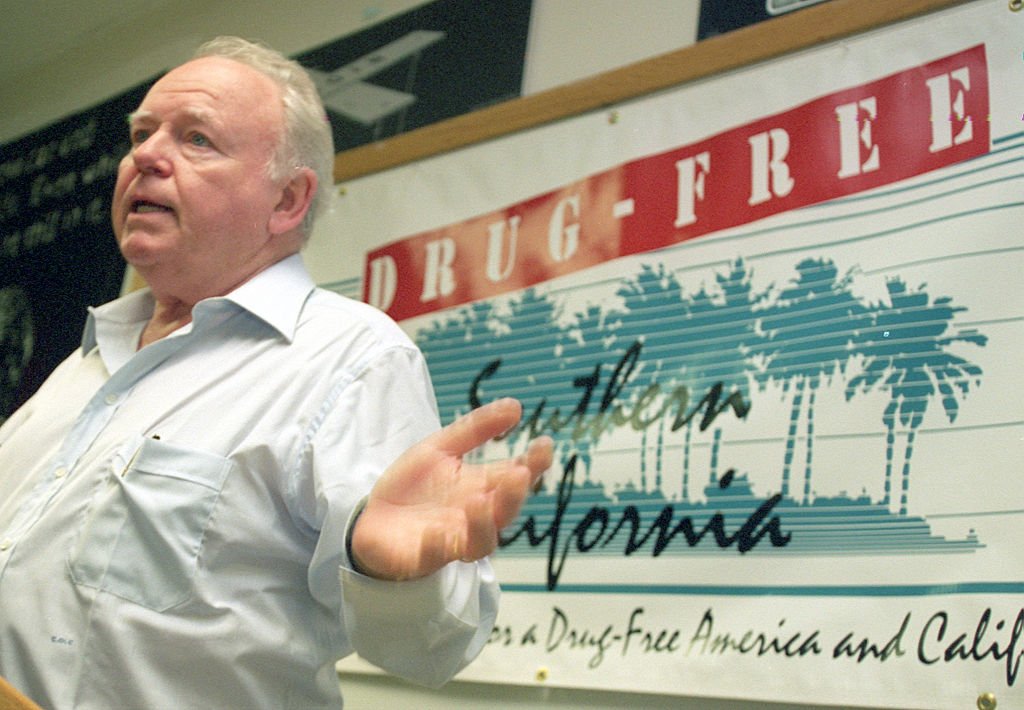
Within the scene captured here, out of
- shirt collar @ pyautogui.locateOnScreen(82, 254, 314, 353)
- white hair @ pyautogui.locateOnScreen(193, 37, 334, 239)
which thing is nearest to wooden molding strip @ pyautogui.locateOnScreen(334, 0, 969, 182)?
white hair @ pyautogui.locateOnScreen(193, 37, 334, 239)

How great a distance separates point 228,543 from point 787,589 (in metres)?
0.54

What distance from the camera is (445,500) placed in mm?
611

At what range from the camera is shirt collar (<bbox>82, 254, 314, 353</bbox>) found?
37.4 inches

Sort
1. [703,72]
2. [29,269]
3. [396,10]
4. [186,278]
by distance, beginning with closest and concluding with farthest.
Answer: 1. [186,278]
2. [703,72]
3. [396,10]
4. [29,269]

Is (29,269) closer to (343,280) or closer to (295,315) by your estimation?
(343,280)

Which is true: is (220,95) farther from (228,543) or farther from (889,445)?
(889,445)

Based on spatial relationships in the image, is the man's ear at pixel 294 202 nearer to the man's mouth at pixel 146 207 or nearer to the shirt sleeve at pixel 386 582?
the man's mouth at pixel 146 207

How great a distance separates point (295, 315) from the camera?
37.9 inches

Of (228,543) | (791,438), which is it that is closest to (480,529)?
(228,543)

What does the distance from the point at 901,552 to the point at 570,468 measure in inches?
15.7

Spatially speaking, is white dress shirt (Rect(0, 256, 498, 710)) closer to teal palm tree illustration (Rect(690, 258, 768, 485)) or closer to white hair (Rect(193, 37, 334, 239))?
white hair (Rect(193, 37, 334, 239))

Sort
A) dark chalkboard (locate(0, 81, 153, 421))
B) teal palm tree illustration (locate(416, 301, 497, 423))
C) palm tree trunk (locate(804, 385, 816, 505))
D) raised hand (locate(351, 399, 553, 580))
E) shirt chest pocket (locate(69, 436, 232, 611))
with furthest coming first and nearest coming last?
dark chalkboard (locate(0, 81, 153, 421))
teal palm tree illustration (locate(416, 301, 497, 423))
palm tree trunk (locate(804, 385, 816, 505))
shirt chest pocket (locate(69, 436, 232, 611))
raised hand (locate(351, 399, 553, 580))

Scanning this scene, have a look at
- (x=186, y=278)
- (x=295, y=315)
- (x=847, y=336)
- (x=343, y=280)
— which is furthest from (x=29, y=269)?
(x=847, y=336)

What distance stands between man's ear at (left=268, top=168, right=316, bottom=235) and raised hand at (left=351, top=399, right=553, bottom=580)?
0.49m
